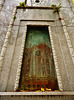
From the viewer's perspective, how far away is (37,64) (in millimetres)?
3863

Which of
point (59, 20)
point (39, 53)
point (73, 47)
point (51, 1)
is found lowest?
point (39, 53)

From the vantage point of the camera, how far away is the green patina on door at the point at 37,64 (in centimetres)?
333

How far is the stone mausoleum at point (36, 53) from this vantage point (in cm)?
288

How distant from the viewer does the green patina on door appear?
3328 millimetres

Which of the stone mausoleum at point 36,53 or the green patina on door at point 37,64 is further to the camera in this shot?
the green patina on door at point 37,64

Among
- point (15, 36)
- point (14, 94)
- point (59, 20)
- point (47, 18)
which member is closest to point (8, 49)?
point (15, 36)

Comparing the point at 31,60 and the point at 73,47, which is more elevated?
the point at 73,47

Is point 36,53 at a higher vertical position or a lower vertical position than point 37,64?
higher

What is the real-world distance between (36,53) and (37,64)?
726mm

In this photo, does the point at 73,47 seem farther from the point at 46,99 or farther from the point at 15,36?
the point at 15,36

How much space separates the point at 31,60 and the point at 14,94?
188 centimetres

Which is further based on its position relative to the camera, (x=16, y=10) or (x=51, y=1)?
(x=51, y=1)

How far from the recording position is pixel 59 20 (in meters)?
5.21

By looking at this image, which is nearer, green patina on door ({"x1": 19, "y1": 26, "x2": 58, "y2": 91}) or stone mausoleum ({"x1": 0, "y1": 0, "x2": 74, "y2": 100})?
stone mausoleum ({"x1": 0, "y1": 0, "x2": 74, "y2": 100})
